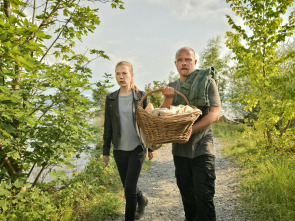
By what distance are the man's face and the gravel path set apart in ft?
8.30

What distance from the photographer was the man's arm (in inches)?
78.1

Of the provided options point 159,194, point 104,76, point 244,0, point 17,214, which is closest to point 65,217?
point 17,214

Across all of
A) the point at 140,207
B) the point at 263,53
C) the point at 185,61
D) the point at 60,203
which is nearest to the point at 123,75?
the point at 185,61

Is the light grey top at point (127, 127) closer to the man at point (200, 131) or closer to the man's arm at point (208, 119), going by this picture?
the man at point (200, 131)

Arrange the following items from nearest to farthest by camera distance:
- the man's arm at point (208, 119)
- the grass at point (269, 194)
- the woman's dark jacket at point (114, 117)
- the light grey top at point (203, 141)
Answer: the man's arm at point (208, 119), the light grey top at point (203, 141), the woman's dark jacket at point (114, 117), the grass at point (269, 194)

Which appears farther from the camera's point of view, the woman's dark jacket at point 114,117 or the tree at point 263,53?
the tree at point 263,53

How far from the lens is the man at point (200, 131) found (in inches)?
80.6

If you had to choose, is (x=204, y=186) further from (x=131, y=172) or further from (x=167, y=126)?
(x=131, y=172)

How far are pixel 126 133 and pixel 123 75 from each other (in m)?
0.77

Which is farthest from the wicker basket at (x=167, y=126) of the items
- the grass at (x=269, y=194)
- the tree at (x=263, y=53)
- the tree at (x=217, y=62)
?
the tree at (x=217, y=62)

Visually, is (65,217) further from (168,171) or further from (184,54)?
(168,171)

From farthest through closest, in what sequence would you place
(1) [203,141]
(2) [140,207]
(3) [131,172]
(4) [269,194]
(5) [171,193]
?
(5) [171,193]
(4) [269,194]
(2) [140,207]
(3) [131,172]
(1) [203,141]

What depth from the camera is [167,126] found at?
1.74 m

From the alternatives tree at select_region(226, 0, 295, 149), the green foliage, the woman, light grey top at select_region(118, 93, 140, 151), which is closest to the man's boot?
the green foliage
